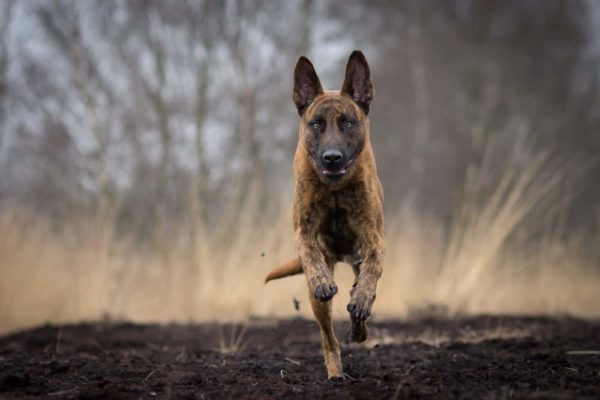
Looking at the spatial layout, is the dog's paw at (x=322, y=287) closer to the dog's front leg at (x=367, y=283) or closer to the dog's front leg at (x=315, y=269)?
the dog's front leg at (x=315, y=269)

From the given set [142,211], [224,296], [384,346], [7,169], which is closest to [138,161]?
[142,211]

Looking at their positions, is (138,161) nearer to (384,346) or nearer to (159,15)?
(159,15)

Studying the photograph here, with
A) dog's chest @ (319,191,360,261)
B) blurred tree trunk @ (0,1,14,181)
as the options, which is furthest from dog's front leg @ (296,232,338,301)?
blurred tree trunk @ (0,1,14,181)

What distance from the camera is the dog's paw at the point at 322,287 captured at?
12.6ft

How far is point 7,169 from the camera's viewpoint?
14828 mm

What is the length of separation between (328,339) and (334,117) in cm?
142

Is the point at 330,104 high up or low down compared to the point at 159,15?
down

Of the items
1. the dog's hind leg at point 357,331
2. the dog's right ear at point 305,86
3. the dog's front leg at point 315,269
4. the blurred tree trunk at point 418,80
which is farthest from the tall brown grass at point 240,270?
the blurred tree trunk at point 418,80

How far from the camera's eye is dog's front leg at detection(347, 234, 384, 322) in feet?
12.3

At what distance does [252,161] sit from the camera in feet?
40.5

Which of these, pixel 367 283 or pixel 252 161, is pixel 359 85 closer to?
pixel 367 283

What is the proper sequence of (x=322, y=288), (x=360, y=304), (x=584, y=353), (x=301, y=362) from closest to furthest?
(x=360, y=304)
(x=322, y=288)
(x=584, y=353)
(x=301, y=362)

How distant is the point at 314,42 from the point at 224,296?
6913mm

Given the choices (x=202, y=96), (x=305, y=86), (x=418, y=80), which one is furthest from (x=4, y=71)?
(x=418, y=80)
